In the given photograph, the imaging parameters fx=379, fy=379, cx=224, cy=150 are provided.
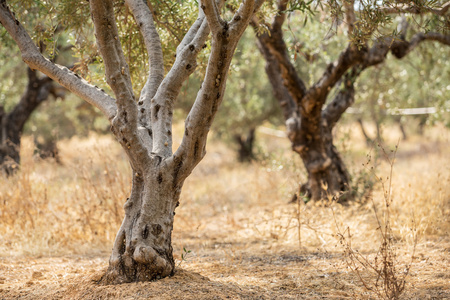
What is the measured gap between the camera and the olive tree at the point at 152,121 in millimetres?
2719

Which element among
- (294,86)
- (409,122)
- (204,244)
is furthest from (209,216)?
(409,122)

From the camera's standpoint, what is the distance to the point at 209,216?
705 centimetres

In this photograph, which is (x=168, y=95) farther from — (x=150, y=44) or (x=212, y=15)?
(x=212, y=15)

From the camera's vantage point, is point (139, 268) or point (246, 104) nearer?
point (139, 268)

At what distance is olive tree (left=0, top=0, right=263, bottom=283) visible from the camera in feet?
8.92

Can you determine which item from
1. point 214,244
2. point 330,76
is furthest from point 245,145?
point 214,244

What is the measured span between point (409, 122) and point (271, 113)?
1190 centimetres

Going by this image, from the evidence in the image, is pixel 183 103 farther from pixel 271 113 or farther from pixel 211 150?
pixel 211 150

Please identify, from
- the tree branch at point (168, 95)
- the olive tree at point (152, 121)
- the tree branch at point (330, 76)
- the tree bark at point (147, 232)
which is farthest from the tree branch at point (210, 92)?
the tree branch at point (330, 76)

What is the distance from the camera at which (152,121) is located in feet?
10.5

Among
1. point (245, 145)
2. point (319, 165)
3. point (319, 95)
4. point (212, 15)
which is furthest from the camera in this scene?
Answer: point (245, 145)

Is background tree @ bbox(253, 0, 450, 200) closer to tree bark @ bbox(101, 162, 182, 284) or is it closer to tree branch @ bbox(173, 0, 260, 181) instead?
tree branch @ bbox(173, 0, 260, 181)

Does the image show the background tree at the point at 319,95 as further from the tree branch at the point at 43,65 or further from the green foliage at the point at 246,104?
the green foliage at the point at 246,104

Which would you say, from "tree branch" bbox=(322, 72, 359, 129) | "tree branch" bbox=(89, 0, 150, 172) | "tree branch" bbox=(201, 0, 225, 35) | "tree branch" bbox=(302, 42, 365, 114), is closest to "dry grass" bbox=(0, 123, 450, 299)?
"tree branch" bbox=(322, 72, 359, 129)
